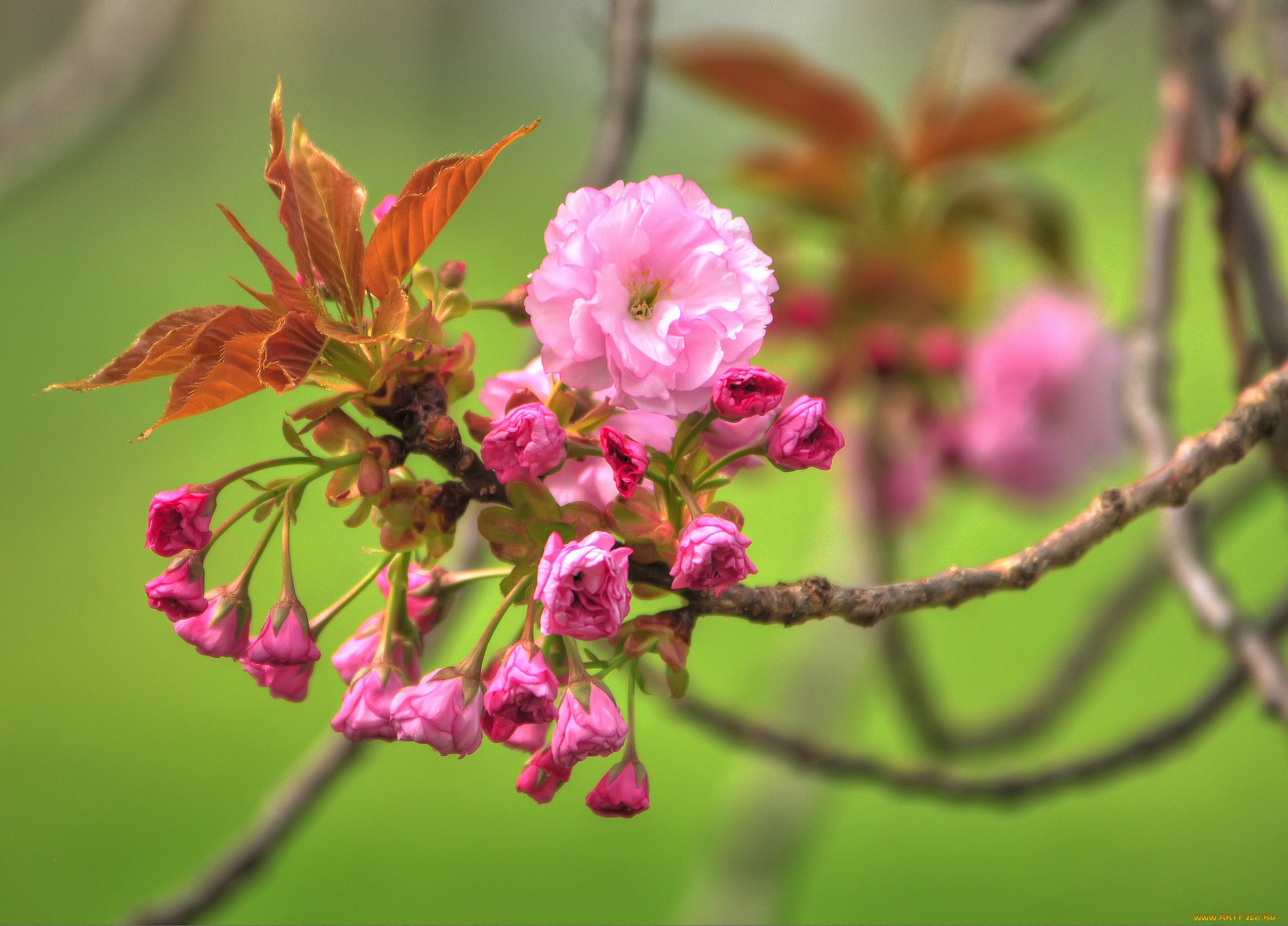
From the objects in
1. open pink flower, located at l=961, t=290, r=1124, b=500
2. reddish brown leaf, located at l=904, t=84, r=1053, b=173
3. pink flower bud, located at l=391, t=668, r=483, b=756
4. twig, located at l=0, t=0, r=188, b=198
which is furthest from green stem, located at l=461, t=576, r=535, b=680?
twig, located at l=0, t=0, r=188, b=198

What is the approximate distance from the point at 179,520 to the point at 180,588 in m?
0.02

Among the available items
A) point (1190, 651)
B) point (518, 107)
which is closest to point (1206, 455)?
point (1190, 651)

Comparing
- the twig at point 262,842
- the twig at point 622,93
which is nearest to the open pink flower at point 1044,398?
the twig at point 622,93

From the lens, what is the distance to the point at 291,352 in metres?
0.32

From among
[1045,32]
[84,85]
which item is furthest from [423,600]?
[84,85]

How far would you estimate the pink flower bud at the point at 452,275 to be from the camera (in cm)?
37

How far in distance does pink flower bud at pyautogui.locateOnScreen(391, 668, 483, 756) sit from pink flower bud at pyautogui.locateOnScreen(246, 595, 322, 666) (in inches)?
1.5

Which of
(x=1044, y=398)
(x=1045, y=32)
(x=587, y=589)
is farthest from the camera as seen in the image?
(x=1044, y=398)

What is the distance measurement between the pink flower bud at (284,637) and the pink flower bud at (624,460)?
12 centimetres

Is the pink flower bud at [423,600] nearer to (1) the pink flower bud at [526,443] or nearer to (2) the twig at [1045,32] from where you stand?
(1) the pink flower bud at [526,443]

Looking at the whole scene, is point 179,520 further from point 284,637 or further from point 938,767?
point 938,767

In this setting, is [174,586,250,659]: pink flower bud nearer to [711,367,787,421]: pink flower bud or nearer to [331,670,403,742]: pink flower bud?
[331,670,403,742]: pink flower bud

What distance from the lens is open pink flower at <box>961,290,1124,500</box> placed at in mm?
980

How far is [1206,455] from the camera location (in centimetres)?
41
